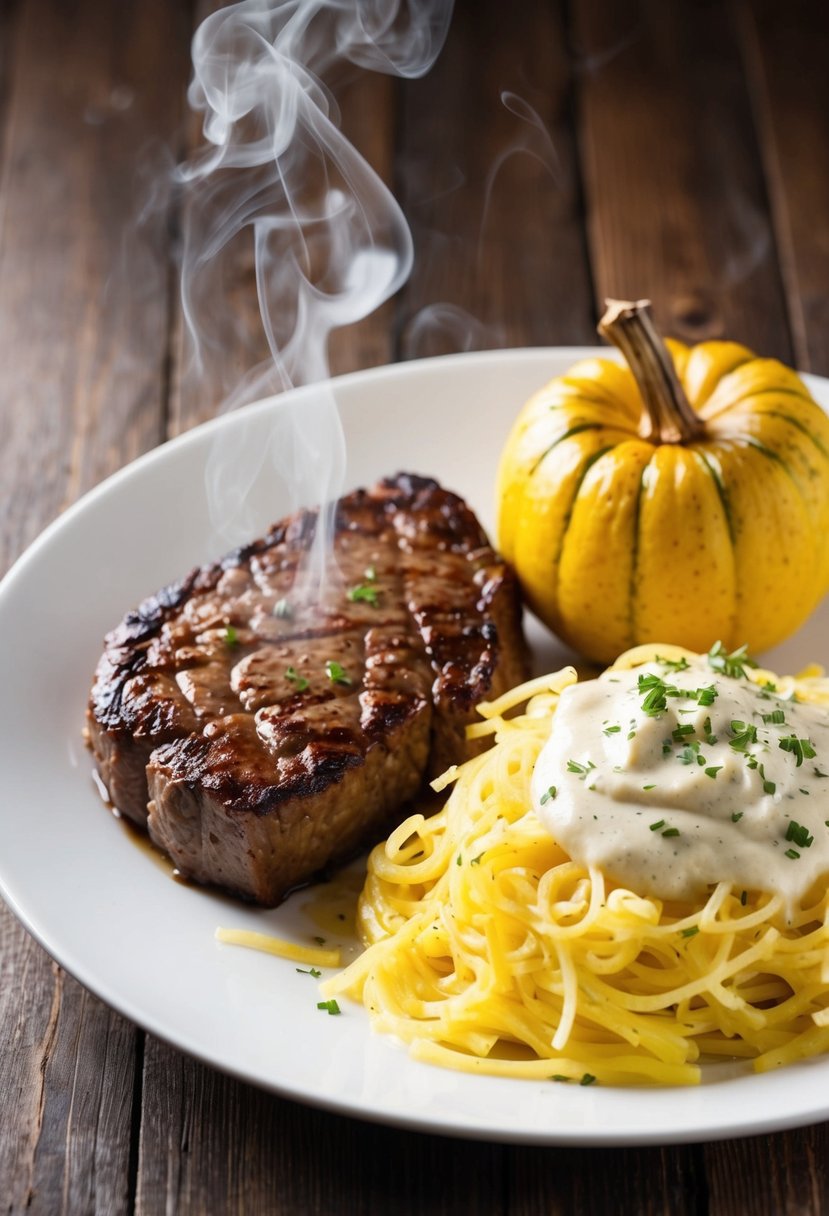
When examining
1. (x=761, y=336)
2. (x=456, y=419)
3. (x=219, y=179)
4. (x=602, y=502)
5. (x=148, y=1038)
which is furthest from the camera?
(x=219, y=179)

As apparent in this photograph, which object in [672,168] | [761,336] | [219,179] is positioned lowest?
[761,336]

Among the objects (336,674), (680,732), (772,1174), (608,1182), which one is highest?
(336,674)

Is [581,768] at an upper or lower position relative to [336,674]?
lower

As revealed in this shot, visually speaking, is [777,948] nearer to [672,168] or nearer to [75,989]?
[75,989]

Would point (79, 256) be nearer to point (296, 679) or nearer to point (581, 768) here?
point (296, 679)

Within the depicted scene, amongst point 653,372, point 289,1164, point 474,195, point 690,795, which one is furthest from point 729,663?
point 474,195

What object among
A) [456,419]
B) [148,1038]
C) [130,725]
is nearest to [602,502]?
[456,419]

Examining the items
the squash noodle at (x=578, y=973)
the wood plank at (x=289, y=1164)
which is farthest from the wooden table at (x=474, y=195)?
the squash noodle at (x=578, y=973)

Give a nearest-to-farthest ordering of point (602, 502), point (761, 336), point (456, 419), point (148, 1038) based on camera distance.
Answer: point (148, 1038) → point (602, 502) → point (456, 419) → point (761, 336)
